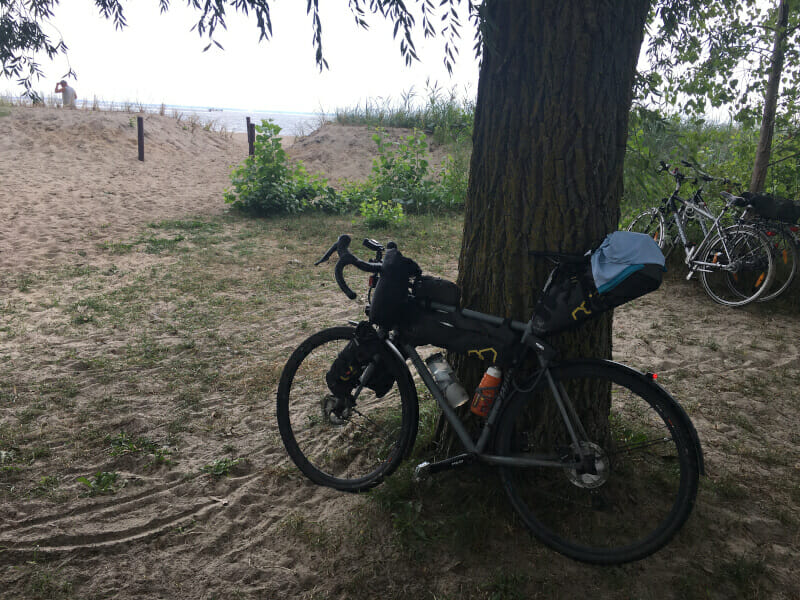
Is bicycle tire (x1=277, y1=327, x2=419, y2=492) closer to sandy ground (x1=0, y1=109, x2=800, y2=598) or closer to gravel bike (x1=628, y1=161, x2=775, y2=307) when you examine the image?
sandy ground (x1=0, y1=109, x2=800, y2=598)

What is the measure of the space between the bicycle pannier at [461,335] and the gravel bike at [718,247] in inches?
158

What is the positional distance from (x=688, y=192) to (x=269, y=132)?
7.51 meters

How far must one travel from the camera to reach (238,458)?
9.95 feet

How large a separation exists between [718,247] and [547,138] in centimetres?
465

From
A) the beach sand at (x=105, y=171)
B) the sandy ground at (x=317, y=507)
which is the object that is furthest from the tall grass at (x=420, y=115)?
the sandy ground at (x=317, y=507)

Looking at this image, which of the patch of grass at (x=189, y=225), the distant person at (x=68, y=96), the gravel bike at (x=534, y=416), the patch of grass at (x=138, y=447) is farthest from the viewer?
the distant person at (x=68, y=96)

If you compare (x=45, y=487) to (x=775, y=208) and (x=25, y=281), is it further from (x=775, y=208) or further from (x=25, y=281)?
(x=775, y=208)

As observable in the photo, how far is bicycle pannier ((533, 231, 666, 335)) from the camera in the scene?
1.92m

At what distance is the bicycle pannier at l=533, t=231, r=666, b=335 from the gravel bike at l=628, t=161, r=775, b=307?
12.6ft

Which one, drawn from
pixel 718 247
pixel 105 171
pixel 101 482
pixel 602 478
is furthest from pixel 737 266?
pixel 105 171

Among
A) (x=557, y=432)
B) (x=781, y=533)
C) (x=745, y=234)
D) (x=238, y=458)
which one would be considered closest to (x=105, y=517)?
(x=238, y=458)

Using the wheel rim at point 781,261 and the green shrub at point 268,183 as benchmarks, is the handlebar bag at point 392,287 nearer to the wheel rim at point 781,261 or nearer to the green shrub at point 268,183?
the wheel rim at point 781,261

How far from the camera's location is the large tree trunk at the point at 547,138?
86.4 inches

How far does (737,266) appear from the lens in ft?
18.5
